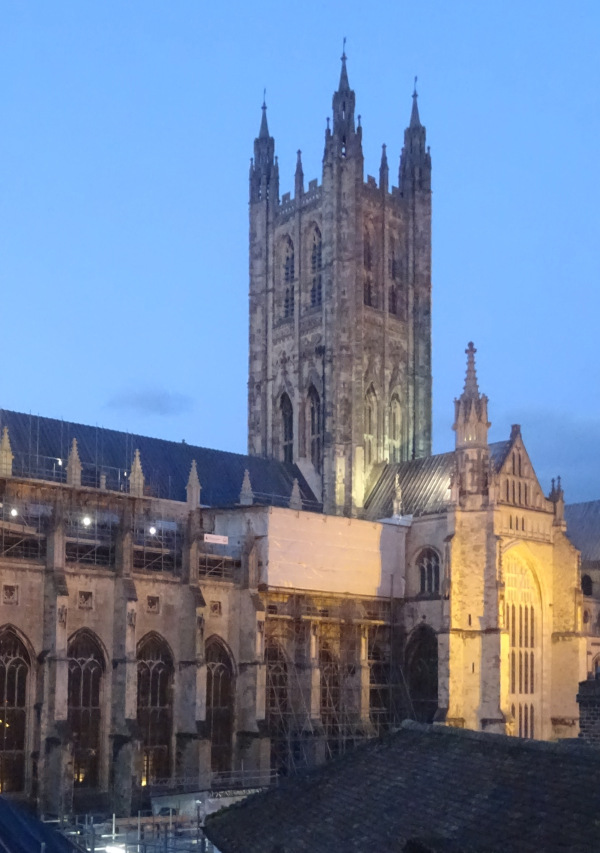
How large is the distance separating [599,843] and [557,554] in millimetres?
52034

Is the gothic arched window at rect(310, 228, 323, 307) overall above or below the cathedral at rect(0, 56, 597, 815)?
above

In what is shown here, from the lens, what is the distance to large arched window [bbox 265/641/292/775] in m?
55.9

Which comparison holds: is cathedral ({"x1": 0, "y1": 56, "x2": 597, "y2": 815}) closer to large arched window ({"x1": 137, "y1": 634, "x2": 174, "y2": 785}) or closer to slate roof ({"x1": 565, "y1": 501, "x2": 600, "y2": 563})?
large arched window ({"x1": 137, "y1": 634, "x2": 174, "y2": 785})

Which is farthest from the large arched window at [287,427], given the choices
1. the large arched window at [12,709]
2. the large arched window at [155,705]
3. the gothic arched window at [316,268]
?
the large arched window at [12,709]

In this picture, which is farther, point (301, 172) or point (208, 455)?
point (301, 172)

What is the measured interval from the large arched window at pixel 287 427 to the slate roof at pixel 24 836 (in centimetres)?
5179

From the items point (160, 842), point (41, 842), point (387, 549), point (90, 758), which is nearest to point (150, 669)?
point (90, 758)

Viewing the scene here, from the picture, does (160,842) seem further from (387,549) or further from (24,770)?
(387,549)

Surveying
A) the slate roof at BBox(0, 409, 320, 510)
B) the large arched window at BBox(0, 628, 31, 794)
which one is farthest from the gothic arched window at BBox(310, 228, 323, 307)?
the large arched window at BBox(0, 628, 31, 794)

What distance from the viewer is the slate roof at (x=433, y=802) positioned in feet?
50.3

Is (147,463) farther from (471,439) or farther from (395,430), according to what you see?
(395,430)

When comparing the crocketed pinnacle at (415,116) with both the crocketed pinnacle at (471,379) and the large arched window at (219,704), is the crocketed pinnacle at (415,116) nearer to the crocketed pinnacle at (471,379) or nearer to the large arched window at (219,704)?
the crocketed pinnacle at (471,379)

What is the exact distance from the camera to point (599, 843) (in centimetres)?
1430

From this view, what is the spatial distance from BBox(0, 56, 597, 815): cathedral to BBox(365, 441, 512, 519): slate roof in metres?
0.15
